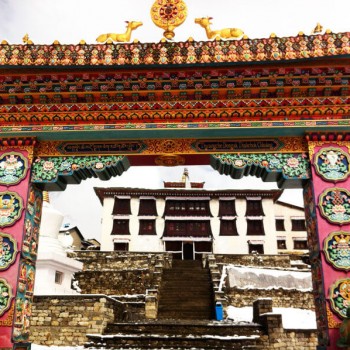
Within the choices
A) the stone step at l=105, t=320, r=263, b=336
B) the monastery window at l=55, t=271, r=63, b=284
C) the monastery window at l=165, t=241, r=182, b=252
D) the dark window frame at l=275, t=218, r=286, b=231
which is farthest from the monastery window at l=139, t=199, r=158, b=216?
the stone step at l=105, t=320, r=263, b=336

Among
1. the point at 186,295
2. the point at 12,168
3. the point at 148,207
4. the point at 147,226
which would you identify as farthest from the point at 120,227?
the point at 12,168

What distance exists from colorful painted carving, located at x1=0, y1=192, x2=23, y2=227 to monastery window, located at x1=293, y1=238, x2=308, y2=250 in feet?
123

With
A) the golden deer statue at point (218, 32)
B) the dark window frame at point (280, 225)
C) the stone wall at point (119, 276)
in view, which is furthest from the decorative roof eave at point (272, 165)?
the dark window frame at point (280, 225)

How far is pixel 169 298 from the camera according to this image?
823 inches

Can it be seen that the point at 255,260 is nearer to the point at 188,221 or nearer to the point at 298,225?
the point at 188,221

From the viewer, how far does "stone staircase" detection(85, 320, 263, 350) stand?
12578mm

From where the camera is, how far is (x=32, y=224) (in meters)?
7.52

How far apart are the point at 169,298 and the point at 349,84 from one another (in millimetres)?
16018

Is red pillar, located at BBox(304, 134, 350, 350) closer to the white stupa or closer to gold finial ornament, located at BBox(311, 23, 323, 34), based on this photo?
gold finial ornament, located at BBox(311, 23, 323, 34)

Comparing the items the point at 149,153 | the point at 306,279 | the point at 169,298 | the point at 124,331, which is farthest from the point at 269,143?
the point at 306,279

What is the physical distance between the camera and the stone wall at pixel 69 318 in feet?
50.3

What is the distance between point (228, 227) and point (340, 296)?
31.3 m

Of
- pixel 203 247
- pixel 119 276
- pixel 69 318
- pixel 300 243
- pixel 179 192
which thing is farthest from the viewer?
pixel 300 243

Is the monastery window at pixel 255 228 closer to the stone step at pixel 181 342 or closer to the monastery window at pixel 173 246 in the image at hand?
the monastery window at pixel 173 246
